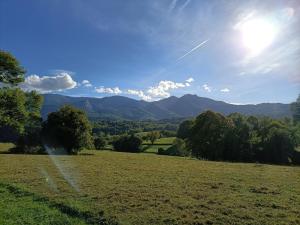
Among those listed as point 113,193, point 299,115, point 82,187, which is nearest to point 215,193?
point 113,193

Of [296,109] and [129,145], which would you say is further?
[129,145]

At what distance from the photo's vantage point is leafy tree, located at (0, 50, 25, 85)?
38.5m

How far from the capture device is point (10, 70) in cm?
3944

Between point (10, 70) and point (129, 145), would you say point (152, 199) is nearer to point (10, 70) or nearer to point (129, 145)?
point (10, 70)

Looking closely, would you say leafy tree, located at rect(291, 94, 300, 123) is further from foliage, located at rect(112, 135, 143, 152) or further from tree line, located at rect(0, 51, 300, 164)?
foliage, located at rect(112, 135, 143, 152)

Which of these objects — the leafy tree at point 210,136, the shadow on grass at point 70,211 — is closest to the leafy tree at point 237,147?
the leafy tree at point 210,136

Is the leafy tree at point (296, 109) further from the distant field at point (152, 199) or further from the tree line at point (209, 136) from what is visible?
the distant field at point (152, 199)

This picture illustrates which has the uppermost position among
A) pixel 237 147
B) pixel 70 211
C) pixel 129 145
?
pixel 70 211

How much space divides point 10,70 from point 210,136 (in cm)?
4379

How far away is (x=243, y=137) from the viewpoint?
68.4 meters

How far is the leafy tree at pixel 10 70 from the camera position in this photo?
38.5 metres

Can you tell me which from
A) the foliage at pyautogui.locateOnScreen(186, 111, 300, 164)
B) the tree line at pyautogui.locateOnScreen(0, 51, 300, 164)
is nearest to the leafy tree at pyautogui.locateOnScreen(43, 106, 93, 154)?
the tree line at pyautogui.locateOnScreen(0, 51, 300, 164)

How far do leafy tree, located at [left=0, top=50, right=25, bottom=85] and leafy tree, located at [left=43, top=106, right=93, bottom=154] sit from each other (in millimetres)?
19086

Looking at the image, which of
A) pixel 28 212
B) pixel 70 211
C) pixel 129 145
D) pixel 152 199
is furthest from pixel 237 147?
pixel 28 212
